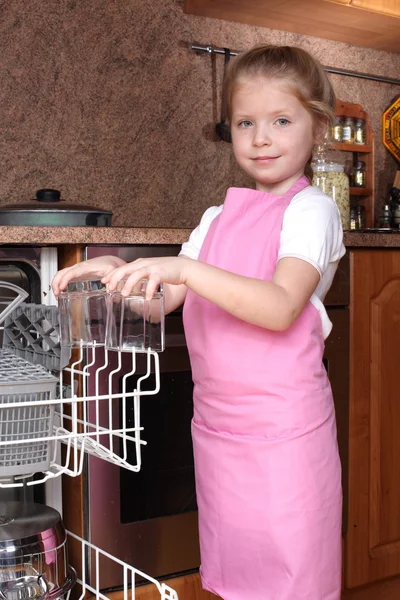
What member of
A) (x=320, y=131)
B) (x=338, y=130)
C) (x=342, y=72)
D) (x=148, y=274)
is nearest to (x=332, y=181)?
(x=338, y=130)

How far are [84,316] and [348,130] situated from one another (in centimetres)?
180

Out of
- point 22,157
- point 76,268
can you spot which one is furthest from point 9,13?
point 76,268

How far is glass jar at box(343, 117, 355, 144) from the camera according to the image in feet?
8.45

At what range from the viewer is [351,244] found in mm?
1753

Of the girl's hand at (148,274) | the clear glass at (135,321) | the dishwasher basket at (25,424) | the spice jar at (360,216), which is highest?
the spice jar at (360,216)

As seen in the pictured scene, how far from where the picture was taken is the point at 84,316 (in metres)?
0.98

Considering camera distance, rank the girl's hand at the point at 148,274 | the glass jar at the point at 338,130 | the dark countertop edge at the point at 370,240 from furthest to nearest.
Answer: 1. the glass jar at the point at 338,130
2. the dark countertop edge at the point at 370,240
3. the girl's hand at the point at 148,274

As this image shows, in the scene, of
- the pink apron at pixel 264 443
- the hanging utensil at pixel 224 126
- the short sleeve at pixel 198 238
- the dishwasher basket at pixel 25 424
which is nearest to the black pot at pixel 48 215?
the short sleeve at pixel 198 238

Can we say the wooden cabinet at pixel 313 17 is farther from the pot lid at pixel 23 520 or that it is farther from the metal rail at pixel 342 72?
the pot lid at pixel 23 520

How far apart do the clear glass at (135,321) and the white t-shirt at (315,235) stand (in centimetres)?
27

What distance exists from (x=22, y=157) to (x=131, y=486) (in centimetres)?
96

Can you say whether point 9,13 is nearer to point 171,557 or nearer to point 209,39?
point 209,39

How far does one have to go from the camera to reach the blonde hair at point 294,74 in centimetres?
123

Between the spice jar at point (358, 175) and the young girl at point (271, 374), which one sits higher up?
the spice jar at point (358, 175)
